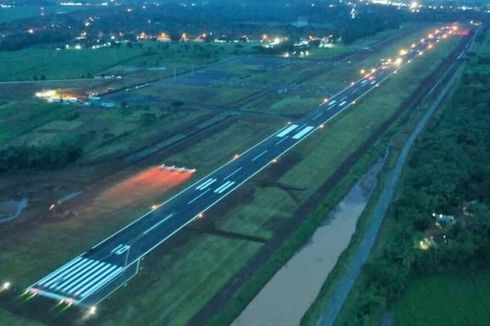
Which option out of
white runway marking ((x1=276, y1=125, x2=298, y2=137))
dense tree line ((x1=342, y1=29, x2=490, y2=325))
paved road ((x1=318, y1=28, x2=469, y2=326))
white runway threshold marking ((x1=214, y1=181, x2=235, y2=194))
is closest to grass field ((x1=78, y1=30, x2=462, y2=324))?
white runway threshold marking ((x1=214, y1=181, x2=235, y2=194))

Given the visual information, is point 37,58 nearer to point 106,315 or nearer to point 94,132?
point 94,132

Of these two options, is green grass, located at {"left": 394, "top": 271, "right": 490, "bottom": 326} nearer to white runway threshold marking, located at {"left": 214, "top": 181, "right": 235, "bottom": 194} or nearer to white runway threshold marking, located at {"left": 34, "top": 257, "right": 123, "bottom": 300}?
white runway threshold marking, located at {"left": 34, "top": 257, "right": 123, "bottom": 300}

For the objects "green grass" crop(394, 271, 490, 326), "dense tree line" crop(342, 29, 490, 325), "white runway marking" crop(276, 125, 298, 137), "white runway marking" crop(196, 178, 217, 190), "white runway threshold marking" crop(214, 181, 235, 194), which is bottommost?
"white runway marking" crop(276, 125, 298, 137)

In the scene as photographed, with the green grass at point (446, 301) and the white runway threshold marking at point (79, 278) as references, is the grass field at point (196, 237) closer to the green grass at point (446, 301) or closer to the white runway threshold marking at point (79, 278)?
the white runway threshold marking at point (79, 278)

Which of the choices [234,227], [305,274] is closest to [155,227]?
[234,227]

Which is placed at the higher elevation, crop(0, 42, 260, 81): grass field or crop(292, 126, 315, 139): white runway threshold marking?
crop(292, 126, 315, 139): white runway threshold marking

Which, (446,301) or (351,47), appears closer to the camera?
(446,301)

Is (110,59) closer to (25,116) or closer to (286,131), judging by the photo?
(25,116)
